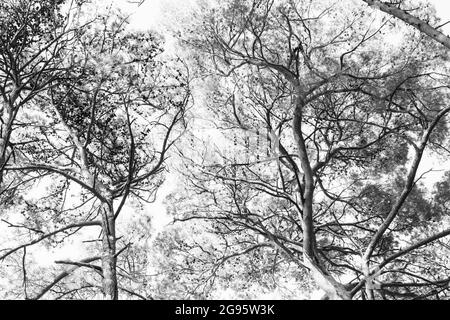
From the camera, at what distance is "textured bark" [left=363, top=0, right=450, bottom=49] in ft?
11.8

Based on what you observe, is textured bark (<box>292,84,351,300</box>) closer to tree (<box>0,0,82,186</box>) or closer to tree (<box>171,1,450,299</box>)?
tree (<box>171,1,450,299</box>)

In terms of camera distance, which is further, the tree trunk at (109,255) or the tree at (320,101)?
the tree at (320,101)

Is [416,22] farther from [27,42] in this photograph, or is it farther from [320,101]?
[27,42]

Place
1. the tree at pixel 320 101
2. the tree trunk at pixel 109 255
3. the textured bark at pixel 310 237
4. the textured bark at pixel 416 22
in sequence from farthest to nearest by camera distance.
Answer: the tree at pixel 320 101
the textured bark at pixel 310 237
the textured bark at pixel 416 22
the tree trunk at pixel 109 255

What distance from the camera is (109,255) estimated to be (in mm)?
3467

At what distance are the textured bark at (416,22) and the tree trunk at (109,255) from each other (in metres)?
3.21

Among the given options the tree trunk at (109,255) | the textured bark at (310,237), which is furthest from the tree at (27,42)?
the textured bark at (310,237)

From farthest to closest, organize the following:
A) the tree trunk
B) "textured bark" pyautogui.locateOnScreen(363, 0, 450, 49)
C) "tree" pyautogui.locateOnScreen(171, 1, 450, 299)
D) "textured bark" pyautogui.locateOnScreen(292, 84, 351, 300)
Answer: "tree" pyautogui.locateOnScreen(171, 1, 450, 299) < "textured bark" pyautogui.locateOnScreen(292, 84, 351, 300) < "textured bark" pyautogui.locateOnScreen(363, 0, 450, 49) < the tree trunk

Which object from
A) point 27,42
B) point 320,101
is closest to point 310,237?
point 320,101

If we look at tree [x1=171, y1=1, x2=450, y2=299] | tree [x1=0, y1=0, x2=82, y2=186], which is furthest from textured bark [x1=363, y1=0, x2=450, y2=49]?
tree [x1=0, y1=0, x2=82, y2=186]

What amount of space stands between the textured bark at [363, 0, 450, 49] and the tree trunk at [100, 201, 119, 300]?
3.21m

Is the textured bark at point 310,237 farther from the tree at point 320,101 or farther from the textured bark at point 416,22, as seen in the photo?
the textured bark at point 416,22

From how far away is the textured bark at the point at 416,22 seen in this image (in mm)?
3582
